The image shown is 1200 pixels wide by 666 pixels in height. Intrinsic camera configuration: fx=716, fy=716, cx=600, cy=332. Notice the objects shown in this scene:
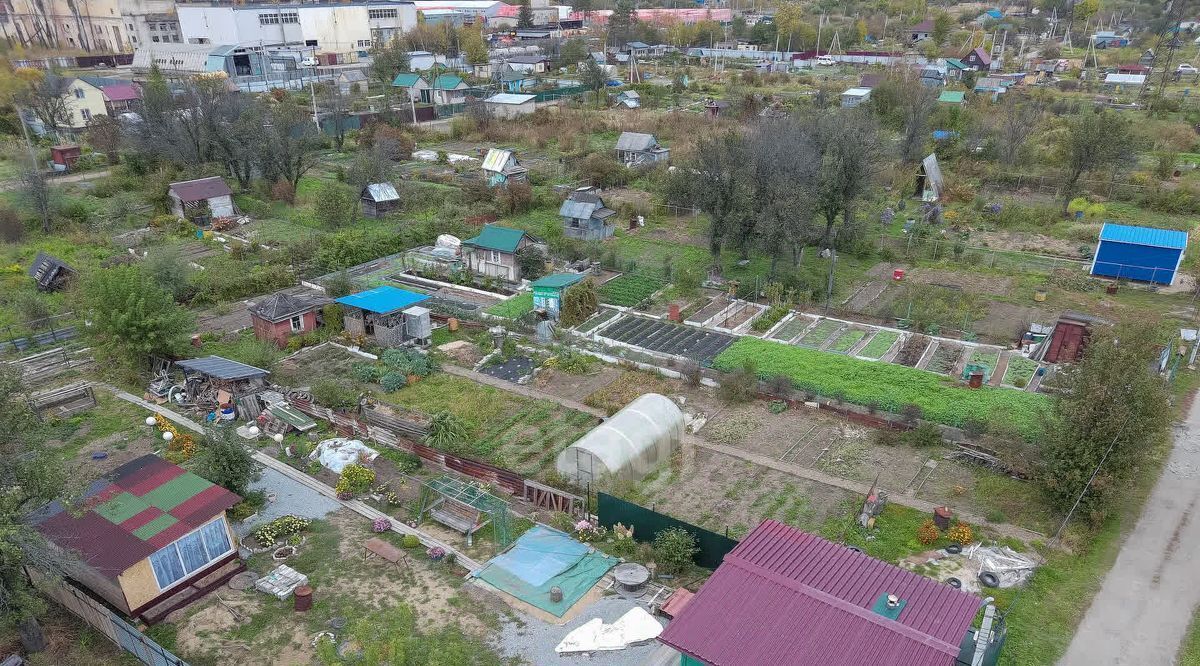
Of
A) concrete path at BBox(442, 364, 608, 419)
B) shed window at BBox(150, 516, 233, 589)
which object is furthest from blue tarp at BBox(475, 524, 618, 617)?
concrete path at BBox(442, 364, 608, 419)

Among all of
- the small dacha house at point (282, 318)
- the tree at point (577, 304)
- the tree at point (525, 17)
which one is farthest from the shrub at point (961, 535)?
the tree at point (525, 17)

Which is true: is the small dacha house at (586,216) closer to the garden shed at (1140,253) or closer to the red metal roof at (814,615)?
the garden shed at (1140,253)

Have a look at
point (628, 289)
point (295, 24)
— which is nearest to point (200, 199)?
point (628, 289)

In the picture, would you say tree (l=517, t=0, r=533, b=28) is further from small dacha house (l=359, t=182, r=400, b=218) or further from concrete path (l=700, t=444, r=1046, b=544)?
concrete path (l=700, t=444, r=1046, b=544)

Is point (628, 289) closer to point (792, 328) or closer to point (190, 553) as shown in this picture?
point (792, 328)

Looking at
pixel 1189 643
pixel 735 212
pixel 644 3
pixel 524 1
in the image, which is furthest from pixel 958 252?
pixel 644 3

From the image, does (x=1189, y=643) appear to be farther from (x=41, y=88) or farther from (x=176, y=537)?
(x=41, y=88)
